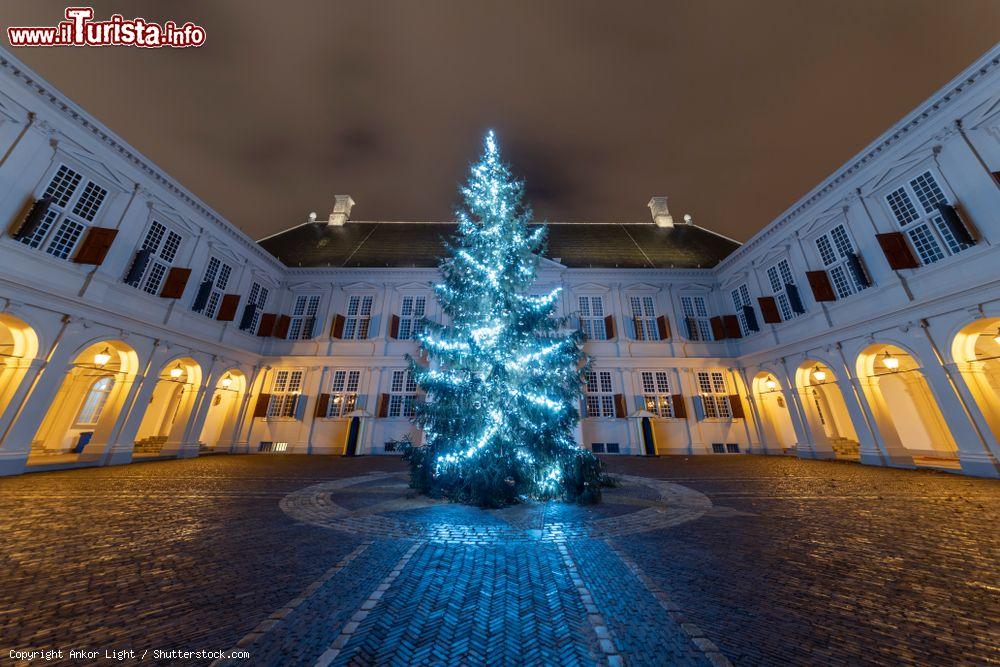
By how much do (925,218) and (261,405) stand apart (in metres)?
28.5

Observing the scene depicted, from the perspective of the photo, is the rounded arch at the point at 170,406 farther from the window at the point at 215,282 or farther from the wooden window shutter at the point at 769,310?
the wooden window shutter at the point at 769,310

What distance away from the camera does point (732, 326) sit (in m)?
19.0

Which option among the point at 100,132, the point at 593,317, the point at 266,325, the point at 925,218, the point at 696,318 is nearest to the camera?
the point at 925,218

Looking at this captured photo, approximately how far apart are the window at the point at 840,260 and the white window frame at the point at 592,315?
9745 millimetres

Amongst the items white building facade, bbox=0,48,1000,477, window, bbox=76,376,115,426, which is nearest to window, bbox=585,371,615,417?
white building facade, bbox=0,48,1000,477

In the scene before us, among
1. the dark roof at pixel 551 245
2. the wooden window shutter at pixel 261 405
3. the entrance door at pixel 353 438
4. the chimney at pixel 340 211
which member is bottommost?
the entrance door at pixel 353 438

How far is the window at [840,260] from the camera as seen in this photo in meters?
13.2

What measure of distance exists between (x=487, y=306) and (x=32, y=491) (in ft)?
35.8

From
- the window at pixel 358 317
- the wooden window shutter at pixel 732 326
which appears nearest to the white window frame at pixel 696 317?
the wooden window shutter at pixel 732 326

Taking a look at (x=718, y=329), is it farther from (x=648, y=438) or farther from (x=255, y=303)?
(x=255, y=303)

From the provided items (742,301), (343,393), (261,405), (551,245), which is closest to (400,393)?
(343,393)

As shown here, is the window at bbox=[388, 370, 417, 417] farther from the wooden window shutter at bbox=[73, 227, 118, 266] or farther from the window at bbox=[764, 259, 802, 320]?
the window at bbox=[764, 259, 802, 320]

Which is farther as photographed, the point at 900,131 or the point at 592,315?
the point at 592,315

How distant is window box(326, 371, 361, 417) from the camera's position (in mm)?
18219
